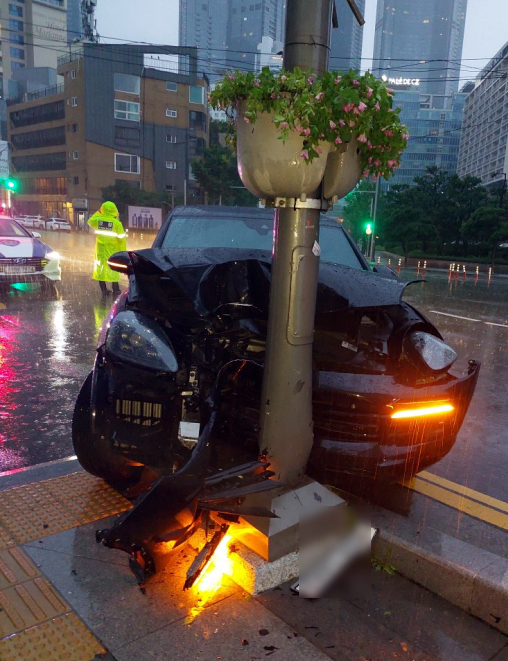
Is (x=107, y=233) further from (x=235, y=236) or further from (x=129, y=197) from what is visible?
(x=129, y=197)

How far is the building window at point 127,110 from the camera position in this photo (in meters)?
60.5

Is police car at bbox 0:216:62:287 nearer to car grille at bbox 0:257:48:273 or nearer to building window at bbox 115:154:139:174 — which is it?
car grille at bbox 0:257:48:273

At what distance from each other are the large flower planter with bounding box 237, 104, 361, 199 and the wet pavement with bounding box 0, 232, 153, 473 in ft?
8.62

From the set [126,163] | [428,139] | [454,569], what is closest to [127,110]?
[126,163]

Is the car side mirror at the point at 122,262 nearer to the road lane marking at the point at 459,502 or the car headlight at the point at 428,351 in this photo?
the car headlight at the point at 428,351

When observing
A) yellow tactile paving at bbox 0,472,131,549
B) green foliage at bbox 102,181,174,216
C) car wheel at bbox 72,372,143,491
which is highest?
green foliage at bbox 102,181,174,216

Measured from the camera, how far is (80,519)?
3.09 m

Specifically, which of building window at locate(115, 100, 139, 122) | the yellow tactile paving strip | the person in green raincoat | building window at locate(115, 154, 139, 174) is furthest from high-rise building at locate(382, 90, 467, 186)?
the yellow tactile paving strip

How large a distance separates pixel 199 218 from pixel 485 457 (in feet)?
10.4

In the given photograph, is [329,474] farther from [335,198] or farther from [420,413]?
[335,198]

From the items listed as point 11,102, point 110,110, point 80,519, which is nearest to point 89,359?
point 80,519

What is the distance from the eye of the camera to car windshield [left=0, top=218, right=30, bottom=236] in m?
11.9

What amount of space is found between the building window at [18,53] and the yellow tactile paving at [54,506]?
406 ft

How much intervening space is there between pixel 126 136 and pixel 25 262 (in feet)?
180
